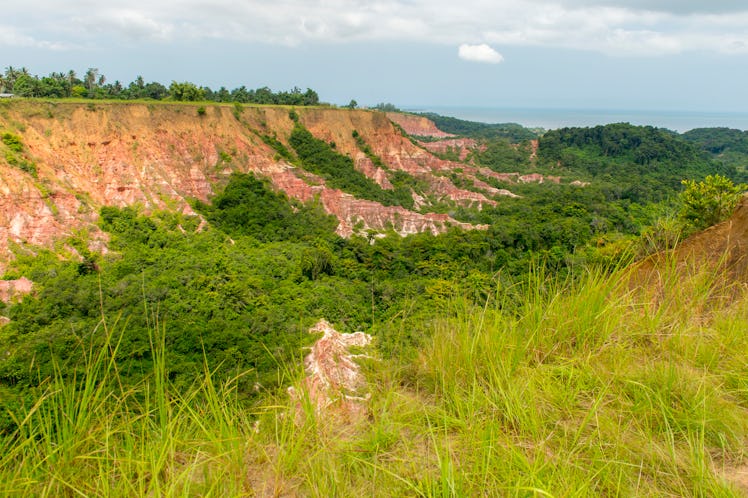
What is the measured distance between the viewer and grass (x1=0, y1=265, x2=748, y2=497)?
1470 millimetres

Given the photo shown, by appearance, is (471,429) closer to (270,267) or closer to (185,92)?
(270,267)

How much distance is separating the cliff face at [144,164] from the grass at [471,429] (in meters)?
21.9

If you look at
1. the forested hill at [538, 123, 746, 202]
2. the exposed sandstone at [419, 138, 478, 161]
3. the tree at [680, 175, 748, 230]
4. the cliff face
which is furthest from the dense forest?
the exposed sandstone at [419, 138, 478, 161]

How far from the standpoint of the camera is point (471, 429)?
5.51ft

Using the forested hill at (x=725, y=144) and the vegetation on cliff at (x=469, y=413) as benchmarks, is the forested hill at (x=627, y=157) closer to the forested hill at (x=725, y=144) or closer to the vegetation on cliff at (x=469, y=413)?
the forested hill at (x=725, y=144)

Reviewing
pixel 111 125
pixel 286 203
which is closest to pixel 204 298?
pixel 286 203

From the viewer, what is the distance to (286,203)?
3117 centimetres

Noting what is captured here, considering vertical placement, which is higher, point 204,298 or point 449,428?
point 449,428

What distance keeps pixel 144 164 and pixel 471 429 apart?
30.3 meters

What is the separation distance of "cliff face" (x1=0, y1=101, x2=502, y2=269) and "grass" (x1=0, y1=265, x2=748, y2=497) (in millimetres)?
21921

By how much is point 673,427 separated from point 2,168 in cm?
2687

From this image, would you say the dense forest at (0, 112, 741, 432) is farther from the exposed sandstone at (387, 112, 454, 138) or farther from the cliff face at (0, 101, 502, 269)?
the exposed sandstone at (387, 112, 454, 138)

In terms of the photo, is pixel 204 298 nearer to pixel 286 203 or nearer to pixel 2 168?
pixel 2 168

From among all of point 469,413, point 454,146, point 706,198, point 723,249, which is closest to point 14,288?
point 469,413
